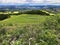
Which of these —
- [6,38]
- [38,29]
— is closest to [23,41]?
[6,38]

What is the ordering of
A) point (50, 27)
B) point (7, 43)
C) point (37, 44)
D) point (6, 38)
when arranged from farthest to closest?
point (50, 27)
point (6, 38)
point (7, 43)
point (37, 44)

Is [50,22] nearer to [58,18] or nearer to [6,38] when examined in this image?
[58,18]

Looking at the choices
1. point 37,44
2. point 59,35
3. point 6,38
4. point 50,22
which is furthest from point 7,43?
point 50,22

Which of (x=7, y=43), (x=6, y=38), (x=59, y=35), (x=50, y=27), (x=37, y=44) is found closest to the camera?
(x=37, y=44)

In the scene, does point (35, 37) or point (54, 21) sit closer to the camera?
point (35, 37)

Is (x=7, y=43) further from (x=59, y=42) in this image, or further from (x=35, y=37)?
(x=59, y=42)

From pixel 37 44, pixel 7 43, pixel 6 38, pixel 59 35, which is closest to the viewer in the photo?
pixel 37 44

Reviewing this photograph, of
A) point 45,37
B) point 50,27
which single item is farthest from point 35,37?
point 50,27

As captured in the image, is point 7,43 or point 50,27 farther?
point 50,27
